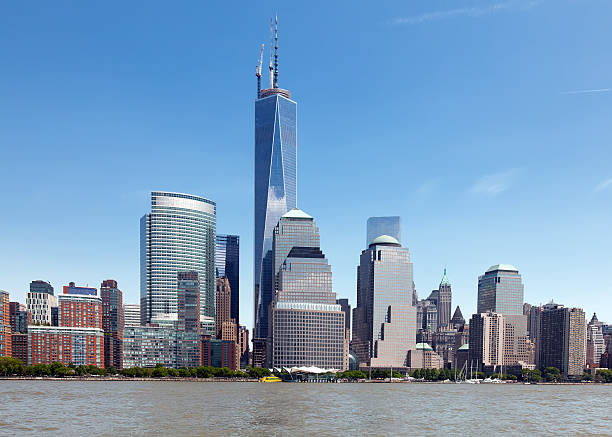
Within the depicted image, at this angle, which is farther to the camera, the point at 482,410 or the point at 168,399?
the point at 168,399

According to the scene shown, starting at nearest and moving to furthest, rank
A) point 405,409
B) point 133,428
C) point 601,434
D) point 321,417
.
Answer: point 133,428, point 601,434, point 321,417, point 405,409

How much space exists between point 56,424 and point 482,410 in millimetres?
82412

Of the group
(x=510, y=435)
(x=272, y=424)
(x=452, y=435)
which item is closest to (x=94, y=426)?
(x=272, y=424)

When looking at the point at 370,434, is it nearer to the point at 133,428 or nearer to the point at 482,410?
the point at 133,428

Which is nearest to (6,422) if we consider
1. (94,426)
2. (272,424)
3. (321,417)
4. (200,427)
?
(94,426)

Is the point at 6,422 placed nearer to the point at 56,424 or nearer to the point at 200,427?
the point at 56,424

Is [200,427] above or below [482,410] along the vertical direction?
above

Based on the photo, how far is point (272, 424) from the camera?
102 metres

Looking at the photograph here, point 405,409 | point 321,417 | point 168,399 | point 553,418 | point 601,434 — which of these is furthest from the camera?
point 168,399

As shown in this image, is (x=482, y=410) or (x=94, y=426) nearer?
(x=94, y=426)

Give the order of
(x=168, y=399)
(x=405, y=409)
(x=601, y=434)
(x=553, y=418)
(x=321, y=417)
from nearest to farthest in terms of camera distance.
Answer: (x=601, y=434) < (x=321, y=417) < (x=553, y=418) < (x=405, y=409) < (x=168, y=399)

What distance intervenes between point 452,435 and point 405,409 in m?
43.9

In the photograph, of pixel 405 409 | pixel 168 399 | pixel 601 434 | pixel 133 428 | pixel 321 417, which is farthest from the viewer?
pixel 168 399

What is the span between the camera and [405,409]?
136875 mm
